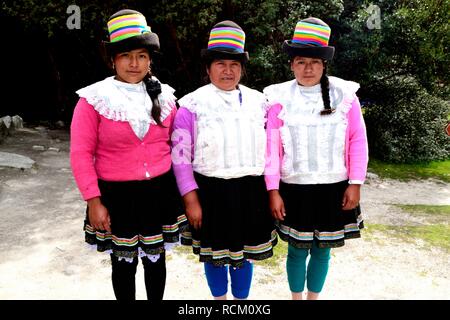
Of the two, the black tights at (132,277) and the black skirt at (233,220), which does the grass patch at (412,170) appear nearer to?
the black skirt at (233,220)

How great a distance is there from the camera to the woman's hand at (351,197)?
219 cm

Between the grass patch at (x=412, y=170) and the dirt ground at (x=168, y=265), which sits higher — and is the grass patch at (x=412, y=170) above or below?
below

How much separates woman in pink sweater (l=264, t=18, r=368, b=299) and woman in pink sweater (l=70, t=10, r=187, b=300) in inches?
21.2

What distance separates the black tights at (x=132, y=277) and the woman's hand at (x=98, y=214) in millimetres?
234

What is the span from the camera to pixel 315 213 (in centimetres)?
222

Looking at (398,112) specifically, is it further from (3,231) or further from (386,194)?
(3,231)

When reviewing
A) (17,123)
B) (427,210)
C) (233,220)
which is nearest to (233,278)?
(233,220)

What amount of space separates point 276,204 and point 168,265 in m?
1.34

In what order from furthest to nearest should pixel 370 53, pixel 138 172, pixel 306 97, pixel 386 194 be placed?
pixel 370 53, pixel 386 194, pixel 306 97, pixel 138 172

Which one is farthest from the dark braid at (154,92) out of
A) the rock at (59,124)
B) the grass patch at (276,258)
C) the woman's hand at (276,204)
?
the rock at (59,124)

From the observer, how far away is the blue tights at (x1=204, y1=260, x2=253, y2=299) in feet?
7.48

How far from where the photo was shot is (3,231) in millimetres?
3734
